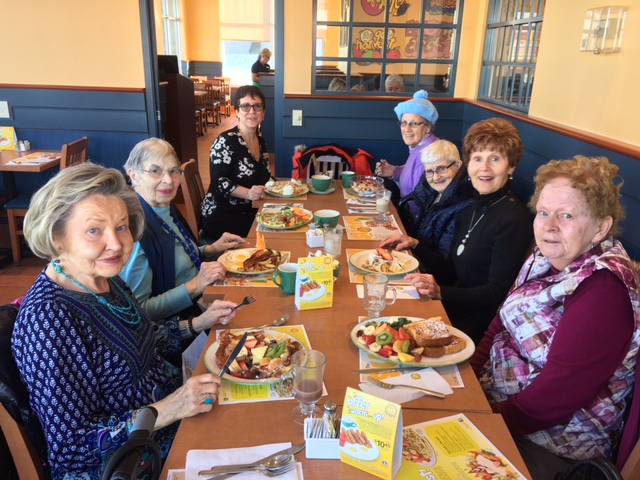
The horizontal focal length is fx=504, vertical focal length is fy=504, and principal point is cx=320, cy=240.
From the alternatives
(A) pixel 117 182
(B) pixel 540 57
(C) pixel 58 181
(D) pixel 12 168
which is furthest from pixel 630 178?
(D) pixel 12 168

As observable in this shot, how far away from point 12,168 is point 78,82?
1047mm

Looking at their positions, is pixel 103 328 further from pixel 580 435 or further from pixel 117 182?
pixel 580 435

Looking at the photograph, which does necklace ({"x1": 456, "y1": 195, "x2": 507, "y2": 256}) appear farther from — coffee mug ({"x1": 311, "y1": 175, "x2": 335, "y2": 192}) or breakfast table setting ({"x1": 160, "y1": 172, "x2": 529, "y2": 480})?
coffee mug ({"x1": 311, "y1": 175, "x2": 335, "y2": 192})

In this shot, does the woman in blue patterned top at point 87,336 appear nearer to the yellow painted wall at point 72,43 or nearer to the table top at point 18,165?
the table top at point 18,165

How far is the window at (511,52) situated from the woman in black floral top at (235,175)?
1639 mm

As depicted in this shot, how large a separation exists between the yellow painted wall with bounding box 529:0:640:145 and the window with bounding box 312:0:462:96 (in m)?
1.53

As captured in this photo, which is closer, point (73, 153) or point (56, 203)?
point (56, 203)

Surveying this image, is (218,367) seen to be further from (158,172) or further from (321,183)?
(321,183)

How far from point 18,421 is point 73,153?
3.11 m

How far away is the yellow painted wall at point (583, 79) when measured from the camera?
192 cm

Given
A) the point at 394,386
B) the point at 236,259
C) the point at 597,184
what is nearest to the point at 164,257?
the point at 236,259

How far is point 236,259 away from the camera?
1938 mm

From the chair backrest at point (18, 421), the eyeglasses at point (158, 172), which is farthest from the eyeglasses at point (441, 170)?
the chair backrest at point (18, 421)

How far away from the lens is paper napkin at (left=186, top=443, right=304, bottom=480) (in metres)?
0.93
